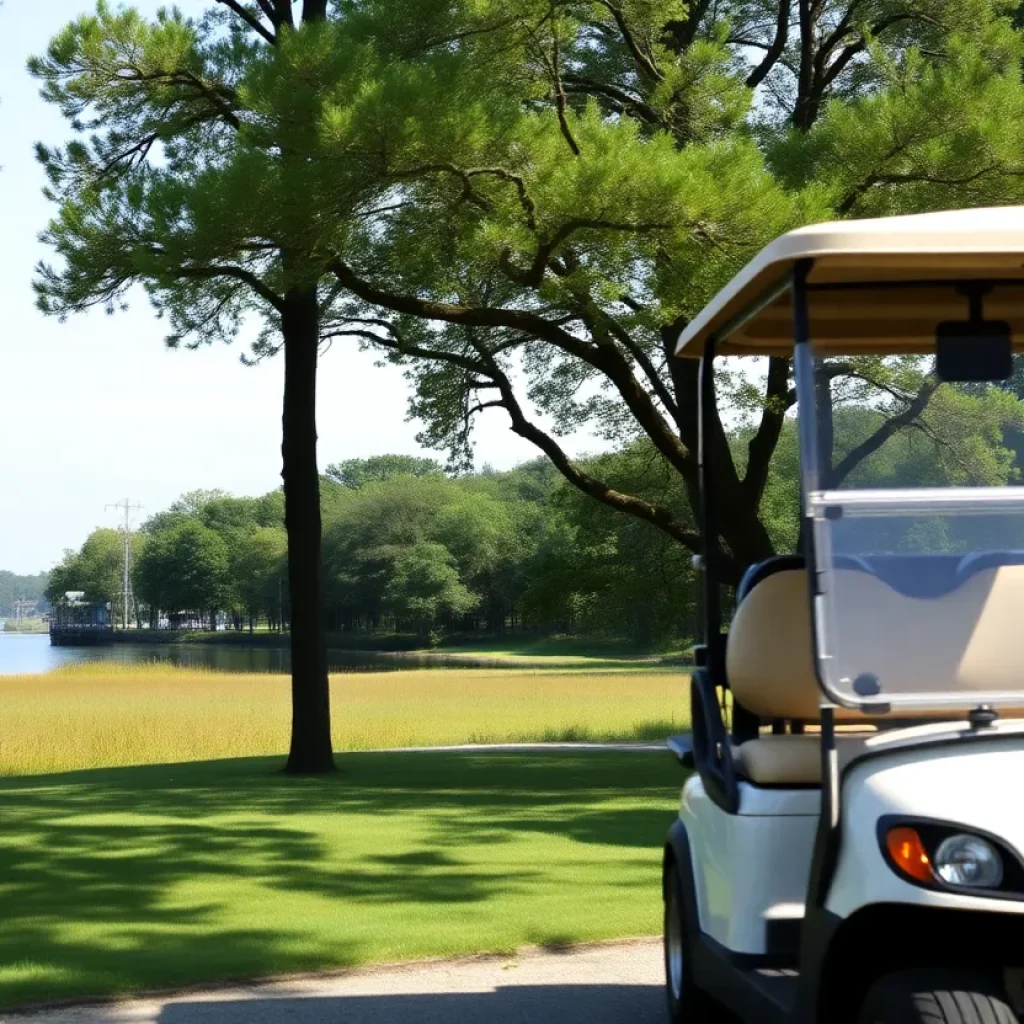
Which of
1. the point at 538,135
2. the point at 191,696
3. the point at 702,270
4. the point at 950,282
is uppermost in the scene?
the point at 538,135

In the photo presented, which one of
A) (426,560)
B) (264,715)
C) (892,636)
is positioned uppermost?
(426,560)

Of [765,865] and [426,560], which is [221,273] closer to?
[765,865]

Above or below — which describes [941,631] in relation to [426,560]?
below

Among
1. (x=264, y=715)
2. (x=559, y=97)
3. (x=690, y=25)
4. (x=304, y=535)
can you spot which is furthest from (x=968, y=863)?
(x=264, y=715)

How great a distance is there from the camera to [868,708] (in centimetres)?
354

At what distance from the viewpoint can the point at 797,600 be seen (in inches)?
174

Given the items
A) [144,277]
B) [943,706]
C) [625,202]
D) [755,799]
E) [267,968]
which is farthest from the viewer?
[144,277]

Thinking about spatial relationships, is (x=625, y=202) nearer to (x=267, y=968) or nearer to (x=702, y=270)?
(x=702, y=270)

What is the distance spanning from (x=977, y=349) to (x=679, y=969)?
2.15 metres

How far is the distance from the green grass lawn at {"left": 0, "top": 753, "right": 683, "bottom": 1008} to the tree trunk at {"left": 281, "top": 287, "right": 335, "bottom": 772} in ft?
3.01

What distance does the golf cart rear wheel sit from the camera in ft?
10.0

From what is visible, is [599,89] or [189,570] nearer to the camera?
[599,89]

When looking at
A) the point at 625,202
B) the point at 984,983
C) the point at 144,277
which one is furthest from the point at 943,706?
the point at 144,277

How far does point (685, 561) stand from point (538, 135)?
15529mm
